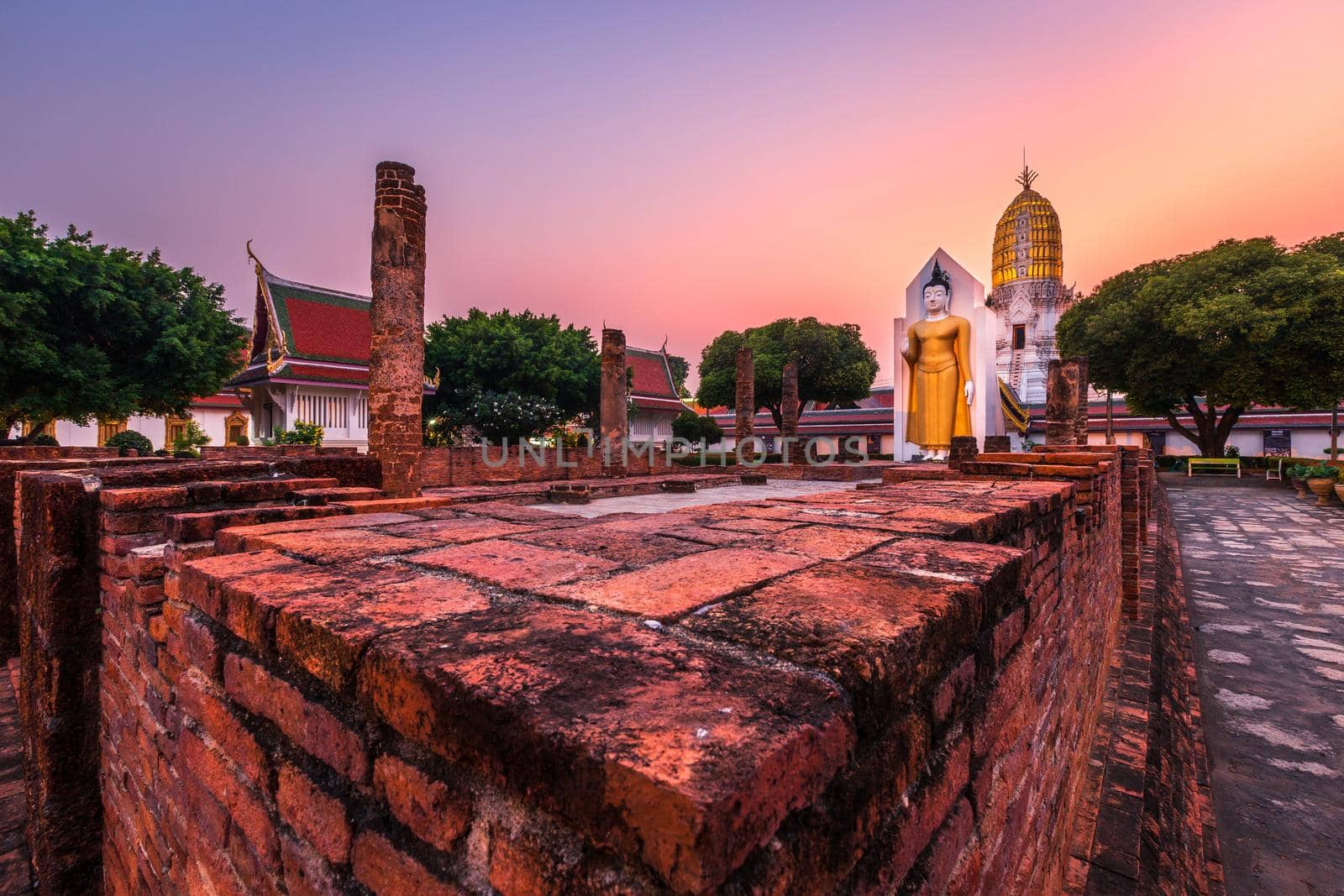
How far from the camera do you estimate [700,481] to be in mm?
11906

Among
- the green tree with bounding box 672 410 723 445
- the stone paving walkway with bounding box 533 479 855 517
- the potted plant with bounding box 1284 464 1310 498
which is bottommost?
the potted plant with bounding box 1284 464 1310 498

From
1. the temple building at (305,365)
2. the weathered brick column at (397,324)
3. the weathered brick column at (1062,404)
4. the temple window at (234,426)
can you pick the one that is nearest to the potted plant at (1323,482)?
the weathered brick column at (1062,404)

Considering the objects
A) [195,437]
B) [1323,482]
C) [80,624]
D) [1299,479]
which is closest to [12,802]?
[80,624]

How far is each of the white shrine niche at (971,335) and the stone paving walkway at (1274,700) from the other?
3.34 m

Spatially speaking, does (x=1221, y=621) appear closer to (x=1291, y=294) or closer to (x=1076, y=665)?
(x=1076, y=665)

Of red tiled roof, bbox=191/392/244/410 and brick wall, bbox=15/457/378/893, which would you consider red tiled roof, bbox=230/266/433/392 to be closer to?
red tiled roof, bbox=191/392/244/410

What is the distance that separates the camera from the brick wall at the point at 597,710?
1.92 ft

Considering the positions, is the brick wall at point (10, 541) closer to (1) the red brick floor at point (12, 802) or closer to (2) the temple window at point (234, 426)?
(1) the red brick floor at point (12, 802)

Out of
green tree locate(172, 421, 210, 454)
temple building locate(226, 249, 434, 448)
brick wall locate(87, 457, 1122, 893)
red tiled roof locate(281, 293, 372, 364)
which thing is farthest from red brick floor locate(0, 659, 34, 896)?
green tree locate(172, 421, 210, 454)

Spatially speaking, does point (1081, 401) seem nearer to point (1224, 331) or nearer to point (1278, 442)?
point (1224, 331)

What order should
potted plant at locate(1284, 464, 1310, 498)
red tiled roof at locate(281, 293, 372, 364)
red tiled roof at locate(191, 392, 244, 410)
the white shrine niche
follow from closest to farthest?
the white shrine niche, potted plant at locate(1284, 464, 1310, 498), red tiled roof at locate(281, 293, 372, 364), red tiled roof at locate(191, 392, 244, 410)

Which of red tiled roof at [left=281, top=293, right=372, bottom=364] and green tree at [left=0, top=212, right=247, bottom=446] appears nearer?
green tree at [left=0, top=212, right=247, bottom=446]

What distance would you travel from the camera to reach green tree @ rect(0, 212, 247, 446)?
12.0 meters

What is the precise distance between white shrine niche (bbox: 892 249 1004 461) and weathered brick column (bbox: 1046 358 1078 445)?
2445mm
